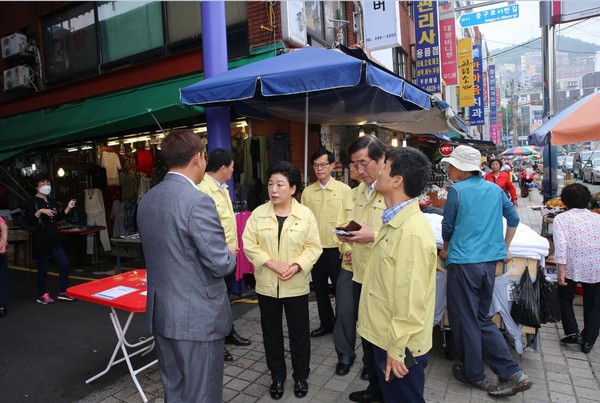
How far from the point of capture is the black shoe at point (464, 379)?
10.9 ft

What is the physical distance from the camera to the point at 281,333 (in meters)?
3.30

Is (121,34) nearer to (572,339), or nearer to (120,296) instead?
(120,296)

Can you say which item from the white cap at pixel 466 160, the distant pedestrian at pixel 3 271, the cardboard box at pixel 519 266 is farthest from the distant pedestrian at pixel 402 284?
the distant pedestrian at pixel 3 271

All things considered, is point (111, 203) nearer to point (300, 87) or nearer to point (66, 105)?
point (66, 105)

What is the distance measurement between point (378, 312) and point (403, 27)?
1489cm

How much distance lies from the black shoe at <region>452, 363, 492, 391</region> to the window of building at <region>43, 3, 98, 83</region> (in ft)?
33.2

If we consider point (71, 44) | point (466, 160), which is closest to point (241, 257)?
point (466, 160)

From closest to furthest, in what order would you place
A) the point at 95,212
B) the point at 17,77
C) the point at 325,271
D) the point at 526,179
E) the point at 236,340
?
1. the point at 236,340
2. the point at 325,271
3. the point at 95,212
4. the point at 17,77
5. the point at 526,179

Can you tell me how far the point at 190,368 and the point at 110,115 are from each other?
6.17m

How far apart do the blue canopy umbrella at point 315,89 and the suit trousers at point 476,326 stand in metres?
2.17

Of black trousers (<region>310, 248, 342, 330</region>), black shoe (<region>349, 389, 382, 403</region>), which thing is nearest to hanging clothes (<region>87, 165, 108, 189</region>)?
black trousers (<region>310, 248, 342, 330</region>)

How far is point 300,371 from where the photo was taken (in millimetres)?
3330

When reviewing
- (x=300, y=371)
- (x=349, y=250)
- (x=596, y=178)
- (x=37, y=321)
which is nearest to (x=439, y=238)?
(x=349, y=250)

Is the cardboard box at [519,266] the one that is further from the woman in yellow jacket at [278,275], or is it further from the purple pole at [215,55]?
the purple pole at [215,55]
